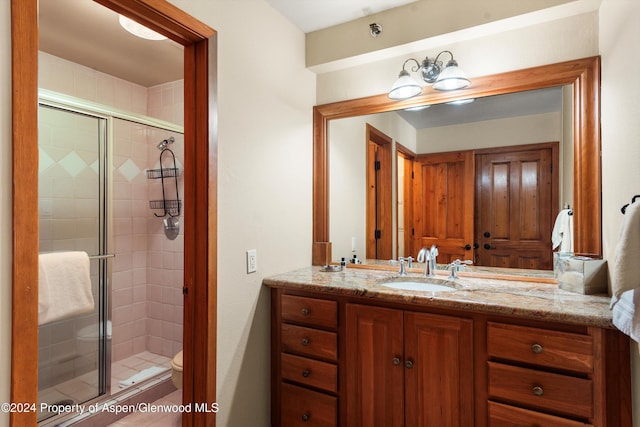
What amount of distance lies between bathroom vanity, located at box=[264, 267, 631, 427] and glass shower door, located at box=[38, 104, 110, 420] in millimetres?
1485

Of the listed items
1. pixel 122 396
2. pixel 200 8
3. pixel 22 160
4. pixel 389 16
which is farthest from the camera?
pixel 122 396

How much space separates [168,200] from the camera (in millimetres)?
2990

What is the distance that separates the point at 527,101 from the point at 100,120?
109 inches

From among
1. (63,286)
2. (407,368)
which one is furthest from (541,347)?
(63,286)

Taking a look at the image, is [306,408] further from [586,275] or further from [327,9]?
[327,9]

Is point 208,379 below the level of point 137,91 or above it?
below

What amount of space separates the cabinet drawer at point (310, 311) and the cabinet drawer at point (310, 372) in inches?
7.8

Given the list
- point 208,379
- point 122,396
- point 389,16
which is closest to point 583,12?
point 389,16

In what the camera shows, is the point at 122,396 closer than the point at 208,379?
No

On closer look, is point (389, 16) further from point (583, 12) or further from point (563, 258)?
point (563, 258)

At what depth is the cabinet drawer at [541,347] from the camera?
4.03ft

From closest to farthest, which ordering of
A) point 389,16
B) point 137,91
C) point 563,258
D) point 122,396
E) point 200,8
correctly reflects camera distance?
point 200,8
point 563,258
point 389,16
point 122,396
point 137,91

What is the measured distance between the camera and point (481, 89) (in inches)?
73.9

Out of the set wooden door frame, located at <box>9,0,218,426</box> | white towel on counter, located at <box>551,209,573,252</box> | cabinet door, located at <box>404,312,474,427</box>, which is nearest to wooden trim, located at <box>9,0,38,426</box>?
wooden door frame, located at <box>9,0,218,426</box>
